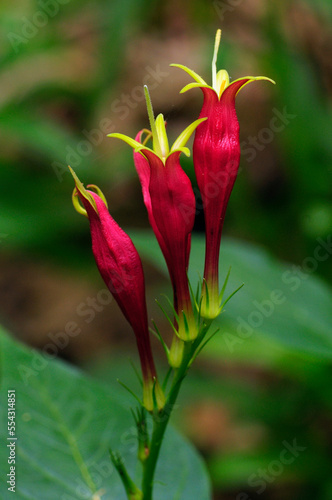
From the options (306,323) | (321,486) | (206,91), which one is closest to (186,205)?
(206,91)

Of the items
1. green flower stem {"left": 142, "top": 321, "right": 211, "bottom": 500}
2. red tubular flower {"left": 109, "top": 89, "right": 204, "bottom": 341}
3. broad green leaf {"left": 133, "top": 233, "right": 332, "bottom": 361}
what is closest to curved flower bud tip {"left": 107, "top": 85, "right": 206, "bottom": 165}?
red tubular flower {"left": 109, "top": 89, "right": 204, "bottom": 341}

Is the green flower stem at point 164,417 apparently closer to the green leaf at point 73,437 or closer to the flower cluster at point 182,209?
the flower cluster at point 182,209

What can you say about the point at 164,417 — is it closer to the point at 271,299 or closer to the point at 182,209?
the point at 182,209

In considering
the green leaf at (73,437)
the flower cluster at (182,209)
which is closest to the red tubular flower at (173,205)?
the flower cluster at (182,209)

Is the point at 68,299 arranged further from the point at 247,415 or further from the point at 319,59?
the point at 319,59

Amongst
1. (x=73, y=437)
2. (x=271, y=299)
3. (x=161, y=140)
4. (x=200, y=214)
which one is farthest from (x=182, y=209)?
(x=200, y=214)

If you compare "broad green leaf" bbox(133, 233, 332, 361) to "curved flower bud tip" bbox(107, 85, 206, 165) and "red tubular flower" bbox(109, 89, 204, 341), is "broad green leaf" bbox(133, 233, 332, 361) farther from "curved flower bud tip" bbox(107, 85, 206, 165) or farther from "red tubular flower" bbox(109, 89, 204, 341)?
"curved flower bud tip" bbox(107, 85, 206, 165)
